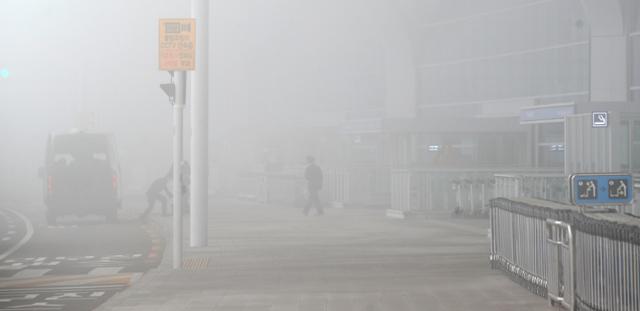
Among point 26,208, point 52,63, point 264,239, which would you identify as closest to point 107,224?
point 264,239

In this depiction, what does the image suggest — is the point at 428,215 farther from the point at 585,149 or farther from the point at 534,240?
the point at 534,240

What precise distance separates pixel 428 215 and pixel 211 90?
59.3m

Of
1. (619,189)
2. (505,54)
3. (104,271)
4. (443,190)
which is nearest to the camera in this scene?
(619,189)

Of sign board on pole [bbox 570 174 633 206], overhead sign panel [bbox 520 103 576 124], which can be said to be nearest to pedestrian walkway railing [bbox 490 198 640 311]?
sign board on pole [bbox 570 174 633 206]

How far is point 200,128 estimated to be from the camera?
775 inches

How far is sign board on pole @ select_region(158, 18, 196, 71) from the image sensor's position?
53.6 feet

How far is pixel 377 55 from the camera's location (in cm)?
5525

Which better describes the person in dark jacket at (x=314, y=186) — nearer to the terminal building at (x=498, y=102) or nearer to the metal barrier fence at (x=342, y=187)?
the terminal building at (x=498, y=102)

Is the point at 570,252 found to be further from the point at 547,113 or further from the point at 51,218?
the point at 51,218

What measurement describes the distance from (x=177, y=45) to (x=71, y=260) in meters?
4.06

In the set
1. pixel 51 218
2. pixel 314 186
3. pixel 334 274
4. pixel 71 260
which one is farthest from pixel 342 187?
pixel 334 274

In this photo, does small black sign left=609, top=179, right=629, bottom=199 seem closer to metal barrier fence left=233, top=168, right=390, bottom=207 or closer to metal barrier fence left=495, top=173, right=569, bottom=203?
metal barrier fence left=495, top=173, right=569, bottom=203

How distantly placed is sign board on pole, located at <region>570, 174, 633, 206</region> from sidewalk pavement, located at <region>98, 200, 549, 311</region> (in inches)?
56.0

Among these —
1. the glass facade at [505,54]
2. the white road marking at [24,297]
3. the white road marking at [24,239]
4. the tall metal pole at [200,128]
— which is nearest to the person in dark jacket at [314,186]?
the white road marking at [24,239]
